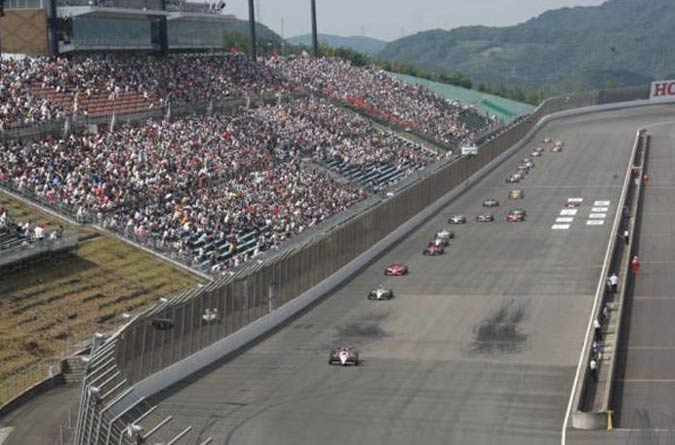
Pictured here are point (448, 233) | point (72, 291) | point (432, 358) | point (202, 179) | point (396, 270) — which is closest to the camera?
point (432, 358)

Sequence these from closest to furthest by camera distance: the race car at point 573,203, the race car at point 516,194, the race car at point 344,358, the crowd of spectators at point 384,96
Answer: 1. the race car at point 344,358
2. the race car at point 573,203
3. the race car at point 516,194
4. the crowd of spectators at point 384,96

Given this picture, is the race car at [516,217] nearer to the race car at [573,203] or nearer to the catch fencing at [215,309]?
the catch fencing at [215,309]

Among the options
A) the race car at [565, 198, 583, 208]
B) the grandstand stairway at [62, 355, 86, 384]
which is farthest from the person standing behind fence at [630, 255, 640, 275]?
the grandstand stairway at [62, 355, 86, 384]

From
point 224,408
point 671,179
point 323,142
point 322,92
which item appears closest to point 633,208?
point 671,179

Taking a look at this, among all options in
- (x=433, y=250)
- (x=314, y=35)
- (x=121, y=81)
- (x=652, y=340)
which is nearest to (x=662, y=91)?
(x=314, y=35)

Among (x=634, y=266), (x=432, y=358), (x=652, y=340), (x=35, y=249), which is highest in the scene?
(x=35, y=249)

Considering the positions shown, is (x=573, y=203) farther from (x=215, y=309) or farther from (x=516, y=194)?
(x=215, y=309)

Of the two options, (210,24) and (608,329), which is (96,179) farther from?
(210,24)

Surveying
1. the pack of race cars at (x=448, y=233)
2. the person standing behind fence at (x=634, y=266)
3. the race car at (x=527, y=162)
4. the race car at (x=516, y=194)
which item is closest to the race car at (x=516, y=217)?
the pack of race cars at (x=448, y=233)
